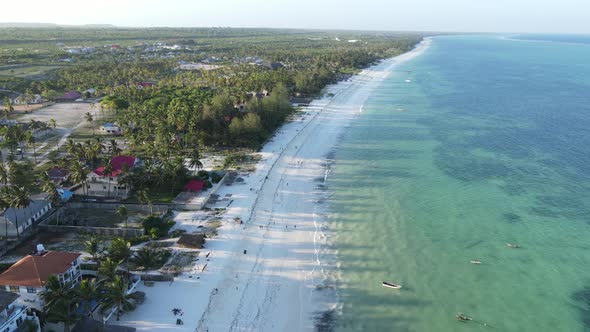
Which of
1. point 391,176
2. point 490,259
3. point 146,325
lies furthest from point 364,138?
point 146,325

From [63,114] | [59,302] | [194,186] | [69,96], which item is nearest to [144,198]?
[194,186]

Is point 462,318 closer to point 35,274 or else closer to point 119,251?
point 119,251

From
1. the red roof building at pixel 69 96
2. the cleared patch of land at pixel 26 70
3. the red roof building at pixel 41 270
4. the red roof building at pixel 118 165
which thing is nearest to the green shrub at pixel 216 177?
the red roof building at pixel 118 165

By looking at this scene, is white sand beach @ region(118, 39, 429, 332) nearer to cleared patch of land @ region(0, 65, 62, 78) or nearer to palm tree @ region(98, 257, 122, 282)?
palm tree @ region(98, 257, 122, 282)

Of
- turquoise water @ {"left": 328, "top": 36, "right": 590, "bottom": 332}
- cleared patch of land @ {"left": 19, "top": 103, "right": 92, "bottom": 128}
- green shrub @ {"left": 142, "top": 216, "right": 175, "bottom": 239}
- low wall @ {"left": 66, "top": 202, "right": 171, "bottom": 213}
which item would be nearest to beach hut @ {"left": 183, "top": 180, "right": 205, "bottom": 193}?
low wall @ {"left": 66, "top": 202, "right": 171, "bottom": 213}

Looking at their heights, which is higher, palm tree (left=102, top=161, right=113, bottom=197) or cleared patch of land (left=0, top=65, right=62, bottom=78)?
cleared patch of land (left=0, top=65, right=62, bottom=78)

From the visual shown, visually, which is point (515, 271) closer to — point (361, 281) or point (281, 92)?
point (361, 281)
